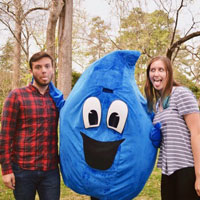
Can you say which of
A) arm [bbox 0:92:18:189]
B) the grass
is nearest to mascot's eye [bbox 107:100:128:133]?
arm [bbox 0:92:18:189]

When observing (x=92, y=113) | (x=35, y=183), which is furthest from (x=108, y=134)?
(x=35, y=183)


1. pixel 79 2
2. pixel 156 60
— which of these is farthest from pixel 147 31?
pixel 156 60

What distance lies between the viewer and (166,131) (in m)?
2.03

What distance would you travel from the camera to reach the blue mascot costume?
6.87 feet

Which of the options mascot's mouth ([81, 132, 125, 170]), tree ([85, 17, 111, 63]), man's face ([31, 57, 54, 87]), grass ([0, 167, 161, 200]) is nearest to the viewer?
mascot's mouth ([81, 132, 125, 170])

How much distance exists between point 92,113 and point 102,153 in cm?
34

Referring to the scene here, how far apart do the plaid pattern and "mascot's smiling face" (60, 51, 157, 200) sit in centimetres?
17

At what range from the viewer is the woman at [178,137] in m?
1.92

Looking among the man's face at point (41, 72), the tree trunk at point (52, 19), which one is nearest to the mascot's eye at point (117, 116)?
the man's face at point (41, 72)

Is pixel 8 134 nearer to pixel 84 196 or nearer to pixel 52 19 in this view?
pixel 84 196

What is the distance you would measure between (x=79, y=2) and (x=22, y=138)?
8113mm

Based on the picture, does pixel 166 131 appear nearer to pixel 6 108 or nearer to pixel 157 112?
pixel 157 112

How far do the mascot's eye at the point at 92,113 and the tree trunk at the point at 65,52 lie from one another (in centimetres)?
606

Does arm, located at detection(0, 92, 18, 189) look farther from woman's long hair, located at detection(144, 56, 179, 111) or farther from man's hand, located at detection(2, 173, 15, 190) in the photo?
woman's long hair, located at detection(144, 56, 179, 111)
